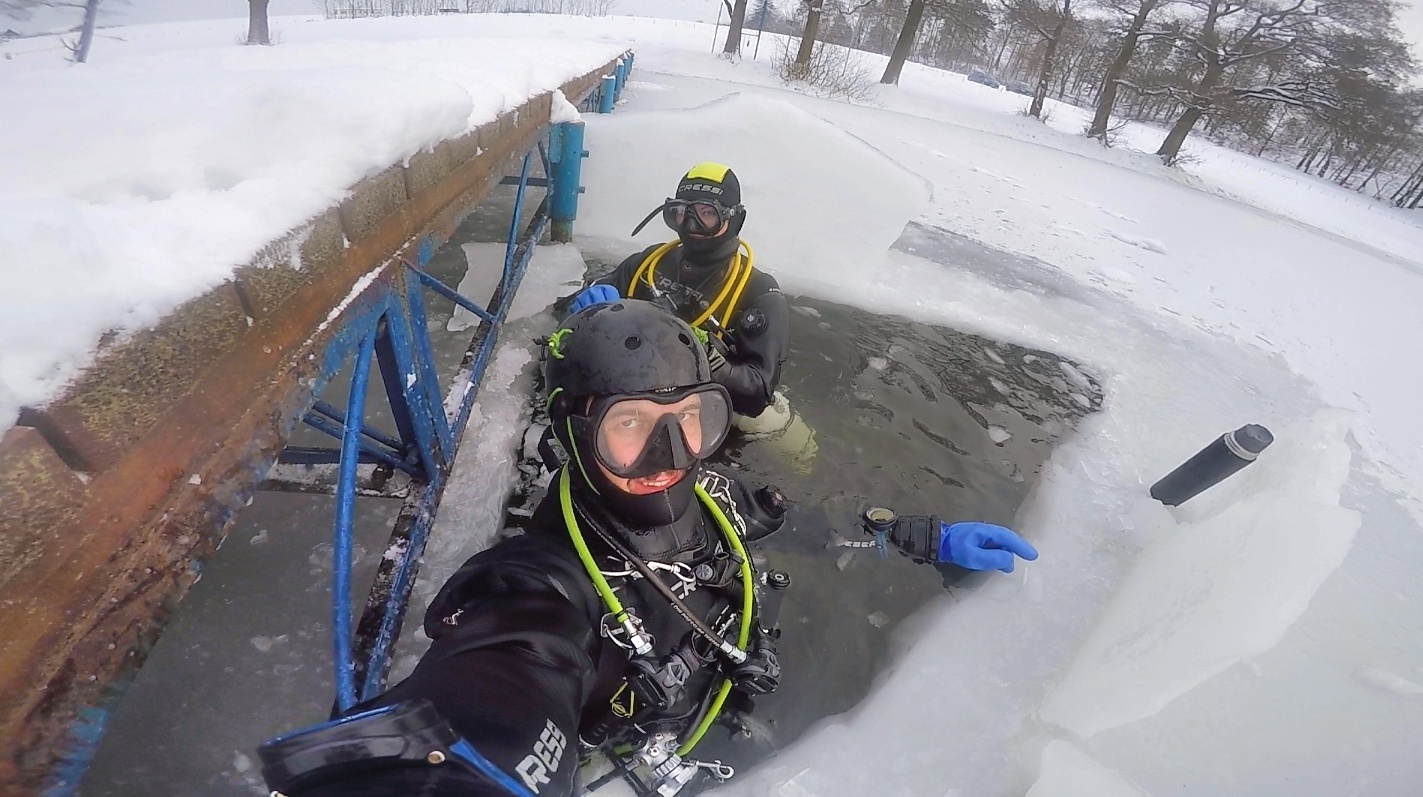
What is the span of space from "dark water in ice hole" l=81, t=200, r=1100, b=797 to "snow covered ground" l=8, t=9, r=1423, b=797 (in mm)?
220

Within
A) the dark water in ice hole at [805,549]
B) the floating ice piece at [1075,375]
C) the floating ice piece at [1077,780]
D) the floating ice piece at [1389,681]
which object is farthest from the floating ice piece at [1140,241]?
the floating ice piece at [1077,780]

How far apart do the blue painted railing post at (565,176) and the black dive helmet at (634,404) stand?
3.52m

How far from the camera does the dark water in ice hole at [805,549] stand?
2.00 meters

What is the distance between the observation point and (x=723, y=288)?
365 cm

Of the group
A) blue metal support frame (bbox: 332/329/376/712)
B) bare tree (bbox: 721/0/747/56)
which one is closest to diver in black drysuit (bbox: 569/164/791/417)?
blue metal support frame (bbox: 332/329/376/712)

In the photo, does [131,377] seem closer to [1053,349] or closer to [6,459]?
[6,459]

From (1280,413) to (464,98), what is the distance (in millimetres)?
6035

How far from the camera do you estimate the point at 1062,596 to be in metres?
2.89

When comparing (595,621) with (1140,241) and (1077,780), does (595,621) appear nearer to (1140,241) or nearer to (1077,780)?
(1077,780)

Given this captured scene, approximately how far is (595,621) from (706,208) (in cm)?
259

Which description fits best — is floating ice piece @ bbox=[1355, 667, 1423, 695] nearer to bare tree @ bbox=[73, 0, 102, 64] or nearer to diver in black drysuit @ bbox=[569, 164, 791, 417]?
diver in black drysuit @ bbox=[569, 164, 791, 417]

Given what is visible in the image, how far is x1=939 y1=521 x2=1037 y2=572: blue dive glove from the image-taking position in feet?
9.34

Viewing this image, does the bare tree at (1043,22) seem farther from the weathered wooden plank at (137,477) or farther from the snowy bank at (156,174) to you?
the weathered wooden plank at (137,477)

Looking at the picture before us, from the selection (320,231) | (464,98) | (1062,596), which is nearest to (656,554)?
(320,231)
